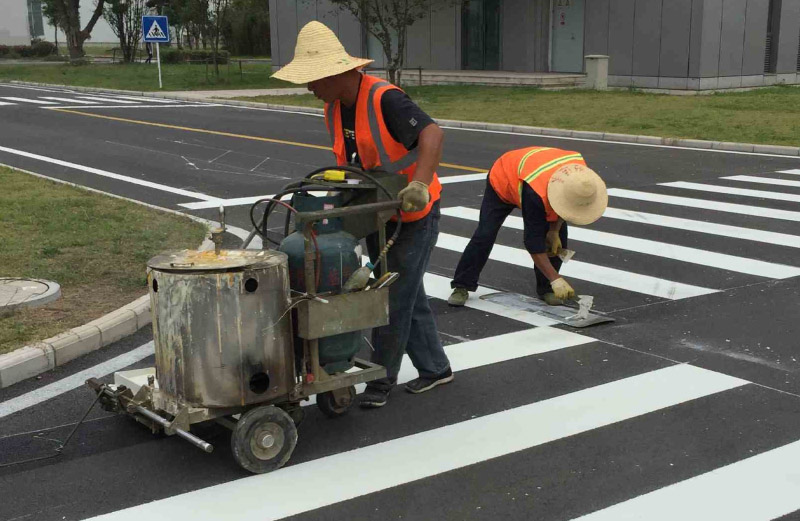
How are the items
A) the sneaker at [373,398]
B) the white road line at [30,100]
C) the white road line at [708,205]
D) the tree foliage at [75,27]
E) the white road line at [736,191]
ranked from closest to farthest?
the sneaker at [373,398]
the white road line at [708,205]
the white road line at [736,191]
the white road line at [30,100]
the tree foliage at [75,27]

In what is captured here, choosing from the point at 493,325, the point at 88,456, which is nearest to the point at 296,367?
the point at 88,456

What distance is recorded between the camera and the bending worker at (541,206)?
6.41 meters

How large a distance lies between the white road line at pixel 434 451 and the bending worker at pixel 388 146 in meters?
0.59

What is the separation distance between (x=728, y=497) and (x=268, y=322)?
209 centimetres

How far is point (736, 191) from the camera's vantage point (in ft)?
39.7

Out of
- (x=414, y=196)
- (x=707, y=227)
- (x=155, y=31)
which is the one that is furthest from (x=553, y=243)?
(x=155, y=31)

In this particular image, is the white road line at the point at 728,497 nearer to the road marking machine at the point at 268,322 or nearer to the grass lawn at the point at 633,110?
the road marking machine at the point at 268,322

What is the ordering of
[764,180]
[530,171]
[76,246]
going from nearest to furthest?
1. [530,171]
2. [76,246]
3. [764,180]

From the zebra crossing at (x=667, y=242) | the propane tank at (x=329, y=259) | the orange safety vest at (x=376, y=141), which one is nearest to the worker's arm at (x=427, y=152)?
the orange safety vest at (x=376, y=141)

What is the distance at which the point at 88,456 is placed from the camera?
15.0 ft

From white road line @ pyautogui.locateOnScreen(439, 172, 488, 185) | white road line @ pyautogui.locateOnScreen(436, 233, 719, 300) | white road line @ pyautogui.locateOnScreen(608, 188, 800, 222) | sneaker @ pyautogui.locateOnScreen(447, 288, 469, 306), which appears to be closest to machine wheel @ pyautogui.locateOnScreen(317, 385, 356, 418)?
sneaker @ pyautogui.locateOnScreen(447, 288, 469, 306)

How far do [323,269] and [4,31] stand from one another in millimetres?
71826

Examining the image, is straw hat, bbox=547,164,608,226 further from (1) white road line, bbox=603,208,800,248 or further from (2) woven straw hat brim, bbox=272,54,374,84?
(1) white road line, bbox=603,208,800,248

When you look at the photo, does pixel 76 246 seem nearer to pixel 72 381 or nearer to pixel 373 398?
pixel 72 381
